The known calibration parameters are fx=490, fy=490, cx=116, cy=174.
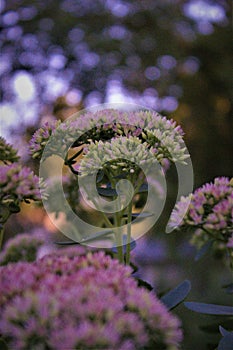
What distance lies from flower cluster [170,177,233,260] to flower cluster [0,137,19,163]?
246mm

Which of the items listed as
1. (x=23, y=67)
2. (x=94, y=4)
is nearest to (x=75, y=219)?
(x=23, y=67)

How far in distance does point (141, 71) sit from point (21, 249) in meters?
1.49

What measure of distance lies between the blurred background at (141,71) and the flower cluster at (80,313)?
3.81 ft

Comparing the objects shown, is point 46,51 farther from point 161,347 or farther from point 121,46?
point 161,347

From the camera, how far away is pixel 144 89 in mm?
2074

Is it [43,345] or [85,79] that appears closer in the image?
[43,345]

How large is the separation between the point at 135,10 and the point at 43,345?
86.5 inches

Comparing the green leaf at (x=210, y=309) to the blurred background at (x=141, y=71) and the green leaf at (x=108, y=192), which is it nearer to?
the green leaf at (x=108, y=192)

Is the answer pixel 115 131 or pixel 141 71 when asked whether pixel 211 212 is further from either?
pixel 141 71

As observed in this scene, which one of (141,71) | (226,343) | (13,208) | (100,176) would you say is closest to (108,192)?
(100,176)

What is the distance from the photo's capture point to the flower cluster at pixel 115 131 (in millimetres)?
661

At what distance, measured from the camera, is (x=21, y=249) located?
77 cm

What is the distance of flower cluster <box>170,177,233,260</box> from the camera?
553 millimetres

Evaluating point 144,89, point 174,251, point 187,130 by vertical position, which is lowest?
point 174,251
